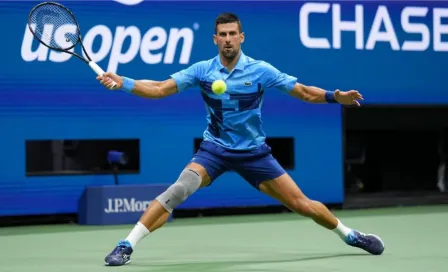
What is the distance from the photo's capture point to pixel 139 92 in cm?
612

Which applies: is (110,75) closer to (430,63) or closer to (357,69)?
(357,69)

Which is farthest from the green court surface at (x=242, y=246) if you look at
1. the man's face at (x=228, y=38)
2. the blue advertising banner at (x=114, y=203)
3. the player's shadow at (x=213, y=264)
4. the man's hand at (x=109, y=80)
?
the man's face at (x=228, y=38)

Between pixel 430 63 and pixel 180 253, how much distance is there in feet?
18.8

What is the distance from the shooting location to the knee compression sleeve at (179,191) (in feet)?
20.3

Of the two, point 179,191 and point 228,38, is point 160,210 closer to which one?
point 179,191

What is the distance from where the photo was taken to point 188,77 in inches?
252

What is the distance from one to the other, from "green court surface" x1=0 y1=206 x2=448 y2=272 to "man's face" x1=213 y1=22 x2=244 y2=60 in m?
1.51

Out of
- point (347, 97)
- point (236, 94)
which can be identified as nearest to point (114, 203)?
point (236, 94)

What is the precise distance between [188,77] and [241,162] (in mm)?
721

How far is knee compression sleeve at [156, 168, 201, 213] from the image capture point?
618cm

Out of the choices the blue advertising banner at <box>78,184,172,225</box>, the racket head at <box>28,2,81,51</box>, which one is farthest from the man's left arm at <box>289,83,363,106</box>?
the blue advertising banner at <box>78,184,172,225</box>

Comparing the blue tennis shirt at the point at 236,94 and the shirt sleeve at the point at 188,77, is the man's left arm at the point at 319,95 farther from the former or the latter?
the shirt sleeve at the point at 188,77

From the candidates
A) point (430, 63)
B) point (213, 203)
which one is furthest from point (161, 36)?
point (430, 63)

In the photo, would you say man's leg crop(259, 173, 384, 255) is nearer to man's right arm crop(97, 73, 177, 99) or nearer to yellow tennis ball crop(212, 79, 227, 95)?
yellow tennis ball crop(212, 79, 227, 95)
